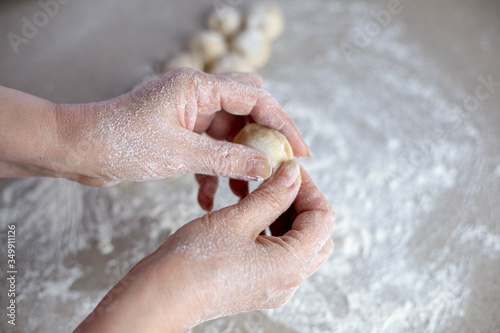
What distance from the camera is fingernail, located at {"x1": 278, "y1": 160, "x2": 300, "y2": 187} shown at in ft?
2.65

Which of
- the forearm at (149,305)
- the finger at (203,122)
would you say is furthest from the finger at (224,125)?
the forearm at (149,305)

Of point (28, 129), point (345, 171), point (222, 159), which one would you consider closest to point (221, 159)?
point (222, 159)

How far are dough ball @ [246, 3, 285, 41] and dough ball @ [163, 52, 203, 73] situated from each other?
0.24 metres

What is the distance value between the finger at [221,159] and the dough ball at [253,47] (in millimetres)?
717

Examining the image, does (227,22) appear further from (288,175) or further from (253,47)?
(288,175)

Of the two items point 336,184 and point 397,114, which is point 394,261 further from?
point 397,114

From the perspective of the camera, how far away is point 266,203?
762 millimetres

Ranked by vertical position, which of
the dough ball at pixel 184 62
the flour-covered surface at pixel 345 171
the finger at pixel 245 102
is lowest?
the flour-covered surface at pixel 345 171

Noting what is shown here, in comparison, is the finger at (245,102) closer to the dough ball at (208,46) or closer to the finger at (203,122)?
the finger at (203,122)

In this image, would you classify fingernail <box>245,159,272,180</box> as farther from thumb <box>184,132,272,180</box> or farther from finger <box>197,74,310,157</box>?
finger <box>197,74,310,157</box>

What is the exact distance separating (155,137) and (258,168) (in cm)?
22

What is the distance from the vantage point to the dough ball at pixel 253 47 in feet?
4.66

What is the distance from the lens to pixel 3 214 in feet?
3.87

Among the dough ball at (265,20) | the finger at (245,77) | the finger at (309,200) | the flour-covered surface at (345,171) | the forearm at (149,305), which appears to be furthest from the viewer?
the dough ball at (265,20)
